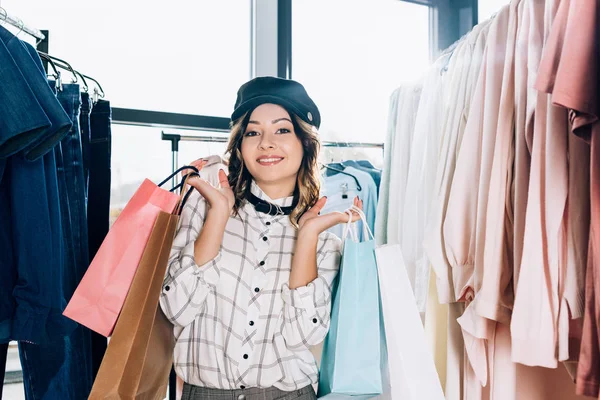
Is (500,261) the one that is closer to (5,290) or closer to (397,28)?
(5,290)

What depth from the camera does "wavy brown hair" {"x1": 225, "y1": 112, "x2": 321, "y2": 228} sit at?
1247 mm

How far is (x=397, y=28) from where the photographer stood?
2486 millimetres

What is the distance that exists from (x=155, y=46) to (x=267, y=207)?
109 centimetres

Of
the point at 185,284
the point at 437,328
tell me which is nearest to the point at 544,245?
the point at 437,328

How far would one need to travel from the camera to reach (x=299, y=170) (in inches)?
51.0

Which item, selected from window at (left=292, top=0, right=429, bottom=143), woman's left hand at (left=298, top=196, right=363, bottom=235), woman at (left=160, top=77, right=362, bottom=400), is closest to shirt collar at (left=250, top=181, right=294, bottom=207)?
woman at (left=160, top=77, right=362, bottom=400)

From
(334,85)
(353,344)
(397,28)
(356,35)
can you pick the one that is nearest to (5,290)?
(353,344)

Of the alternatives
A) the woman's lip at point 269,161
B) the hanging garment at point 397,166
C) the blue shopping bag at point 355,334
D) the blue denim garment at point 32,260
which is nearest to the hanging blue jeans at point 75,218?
the blue denim garment at point 32,260

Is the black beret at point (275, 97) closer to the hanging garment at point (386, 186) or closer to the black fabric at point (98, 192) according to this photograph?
the black fabric at point (98, 192)

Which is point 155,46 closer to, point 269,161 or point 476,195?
point 269,161

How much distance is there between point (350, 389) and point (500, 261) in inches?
16.4

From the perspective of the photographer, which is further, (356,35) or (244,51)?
(356,35)

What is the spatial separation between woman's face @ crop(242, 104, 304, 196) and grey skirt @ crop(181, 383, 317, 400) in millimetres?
493

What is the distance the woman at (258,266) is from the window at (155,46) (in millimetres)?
823
